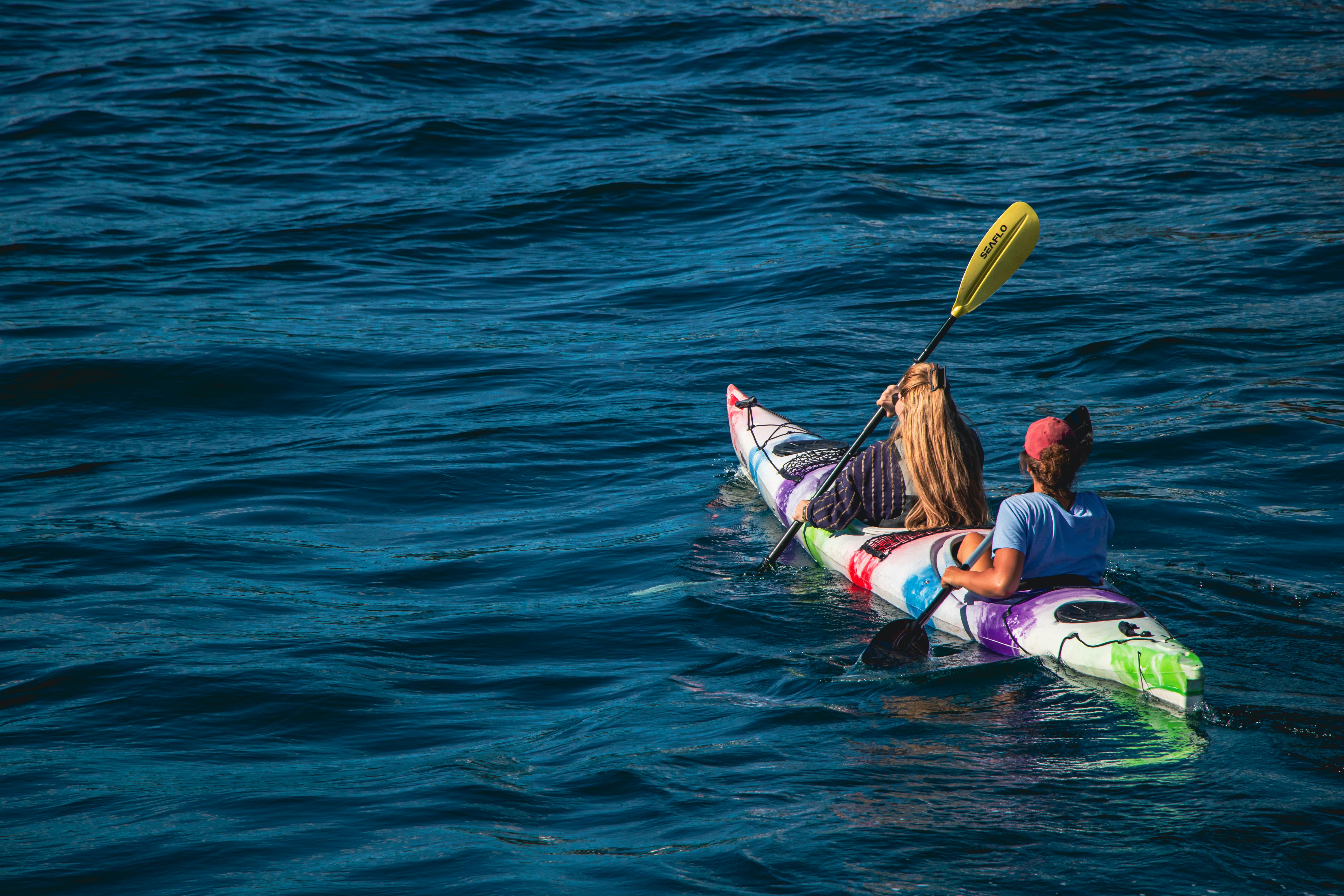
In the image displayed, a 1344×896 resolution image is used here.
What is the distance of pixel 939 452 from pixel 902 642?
104 centimetres

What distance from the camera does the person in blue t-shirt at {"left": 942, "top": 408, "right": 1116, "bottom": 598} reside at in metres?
4.49

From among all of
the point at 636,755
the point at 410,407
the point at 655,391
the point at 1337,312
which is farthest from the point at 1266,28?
the point at 636,755

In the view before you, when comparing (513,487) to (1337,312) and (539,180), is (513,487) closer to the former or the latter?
(1337,312)

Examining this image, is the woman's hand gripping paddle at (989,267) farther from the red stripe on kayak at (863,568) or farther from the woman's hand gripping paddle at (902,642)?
the woman's hand gripping paddle at (902,642)

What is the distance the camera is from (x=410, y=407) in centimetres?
892

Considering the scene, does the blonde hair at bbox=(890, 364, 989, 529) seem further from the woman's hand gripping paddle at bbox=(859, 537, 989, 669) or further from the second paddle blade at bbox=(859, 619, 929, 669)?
the second paddle blade at bbox=(859, 619, 929, 669)

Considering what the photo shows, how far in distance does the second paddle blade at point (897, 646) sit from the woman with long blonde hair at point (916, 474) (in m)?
0.93

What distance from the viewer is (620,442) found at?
331 inches

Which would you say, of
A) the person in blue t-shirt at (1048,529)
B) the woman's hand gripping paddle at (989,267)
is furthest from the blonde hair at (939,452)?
the person in blue t-shirt at (1048,529)

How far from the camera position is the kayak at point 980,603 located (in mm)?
4402

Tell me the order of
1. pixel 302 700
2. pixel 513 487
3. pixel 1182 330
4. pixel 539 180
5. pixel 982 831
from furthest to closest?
1. pixel 539 180
2. pixel 1182 330
3. pixel 513 487
4. pixel 302 700
5. pixel 982 831

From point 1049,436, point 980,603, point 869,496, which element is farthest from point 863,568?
point 1049,436

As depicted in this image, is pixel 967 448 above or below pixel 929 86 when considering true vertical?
below

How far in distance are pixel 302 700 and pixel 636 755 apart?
146 cm
